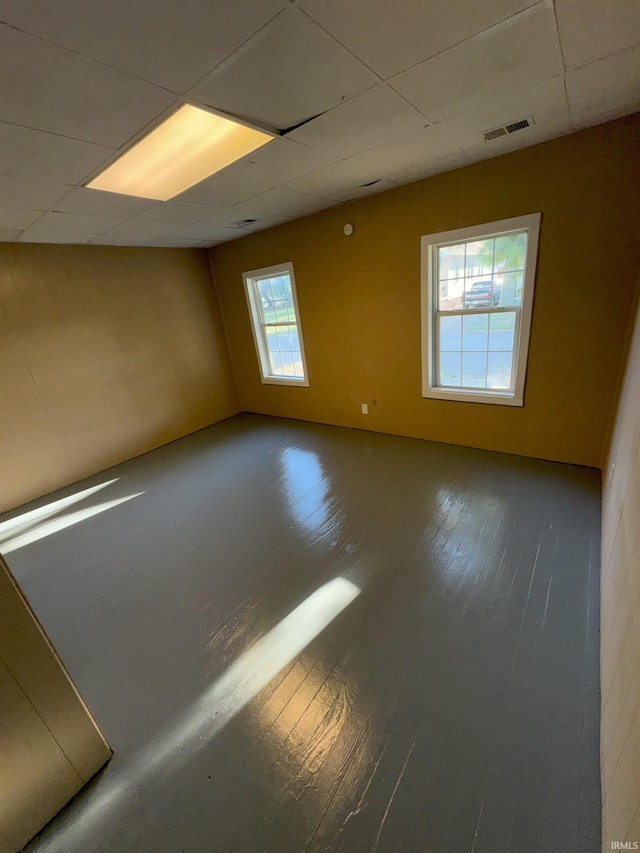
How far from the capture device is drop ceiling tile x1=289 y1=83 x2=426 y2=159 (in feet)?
5.41

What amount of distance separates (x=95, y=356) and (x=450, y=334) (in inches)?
162

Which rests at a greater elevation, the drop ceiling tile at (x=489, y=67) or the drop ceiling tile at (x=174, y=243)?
the drop ceiling tile at (x=174, y=243)

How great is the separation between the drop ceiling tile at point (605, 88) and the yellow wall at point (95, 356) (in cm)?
446

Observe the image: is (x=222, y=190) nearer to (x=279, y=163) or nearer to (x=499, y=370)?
(x=279, y=163)

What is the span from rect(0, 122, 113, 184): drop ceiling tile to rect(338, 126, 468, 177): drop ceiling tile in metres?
1.63

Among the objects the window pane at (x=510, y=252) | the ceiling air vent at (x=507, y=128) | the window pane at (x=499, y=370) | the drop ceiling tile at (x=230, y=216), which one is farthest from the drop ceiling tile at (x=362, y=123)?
the window pane at (x=499, y=370)

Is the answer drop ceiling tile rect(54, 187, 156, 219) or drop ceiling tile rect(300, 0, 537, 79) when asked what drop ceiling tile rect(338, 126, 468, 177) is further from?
drop ceiling tile rect(54, 187, 156, 219)

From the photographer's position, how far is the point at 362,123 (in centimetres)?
185

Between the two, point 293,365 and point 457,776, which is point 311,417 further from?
point 457,776

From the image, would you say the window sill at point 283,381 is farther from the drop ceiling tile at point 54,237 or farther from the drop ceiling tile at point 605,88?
the drop ceiling tile at point 605,88

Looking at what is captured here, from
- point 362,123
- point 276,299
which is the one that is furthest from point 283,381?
point 362,123

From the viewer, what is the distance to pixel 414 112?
1806mm

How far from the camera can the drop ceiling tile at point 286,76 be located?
1196 mm

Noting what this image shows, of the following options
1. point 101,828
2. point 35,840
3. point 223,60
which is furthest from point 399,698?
point 223,60
